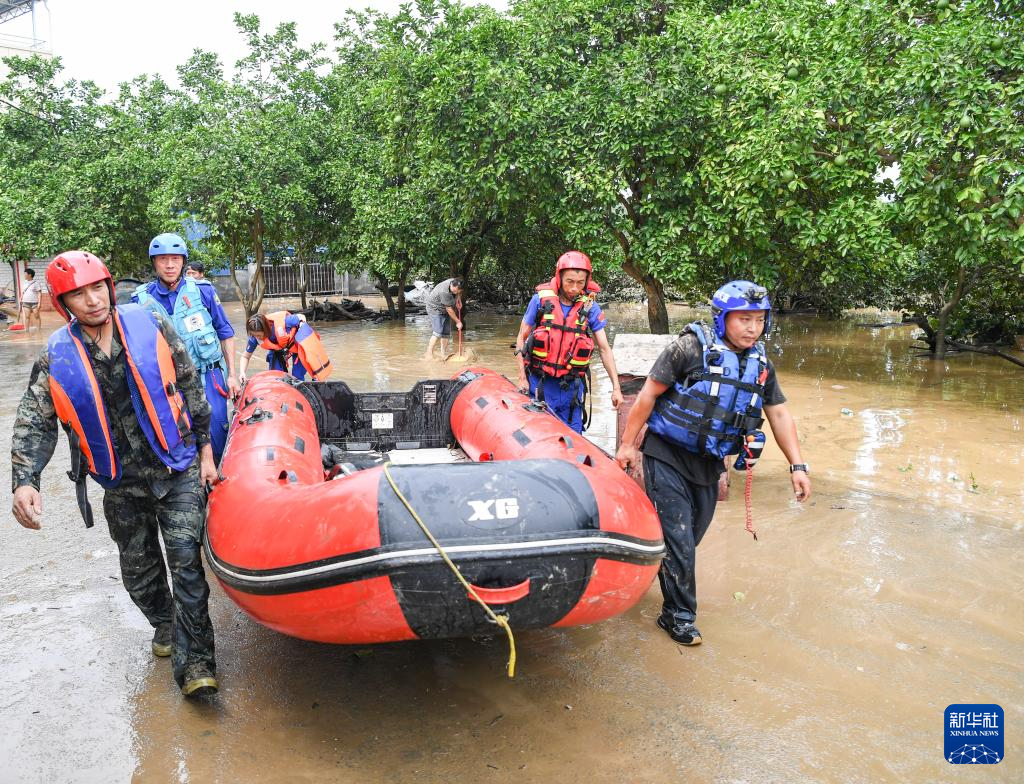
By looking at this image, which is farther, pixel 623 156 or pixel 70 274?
pixel 623 156

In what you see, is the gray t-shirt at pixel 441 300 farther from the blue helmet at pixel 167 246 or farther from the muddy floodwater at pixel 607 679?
the blue helmet at pixel 167 246

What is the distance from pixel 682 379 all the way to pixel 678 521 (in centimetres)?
64

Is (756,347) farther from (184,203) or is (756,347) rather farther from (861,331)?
(861,331)

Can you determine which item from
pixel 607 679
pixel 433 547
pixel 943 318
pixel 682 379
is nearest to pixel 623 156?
pixel 943 318

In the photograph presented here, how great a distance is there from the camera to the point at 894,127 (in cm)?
808

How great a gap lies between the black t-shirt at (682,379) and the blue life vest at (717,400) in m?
0.04

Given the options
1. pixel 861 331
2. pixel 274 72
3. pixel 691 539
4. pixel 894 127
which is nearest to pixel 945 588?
pixel 691 539

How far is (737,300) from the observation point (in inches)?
121

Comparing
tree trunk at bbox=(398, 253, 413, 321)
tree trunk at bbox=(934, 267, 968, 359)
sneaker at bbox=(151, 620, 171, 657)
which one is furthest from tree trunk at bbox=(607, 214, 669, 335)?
sneaker at bbox=(151, 620, 171, 657)

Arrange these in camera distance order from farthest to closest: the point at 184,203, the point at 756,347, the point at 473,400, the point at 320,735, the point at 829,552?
1. the point at 184,203
2. the point at 473,400
3. the point at 829,552
4. the point at 756,347
5. the point at 320,735

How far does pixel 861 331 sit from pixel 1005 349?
408 cm

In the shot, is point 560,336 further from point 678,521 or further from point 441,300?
point 441,300

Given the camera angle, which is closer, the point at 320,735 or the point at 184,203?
the point at 320,735

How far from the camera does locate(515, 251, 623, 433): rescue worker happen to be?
4.69 meters
